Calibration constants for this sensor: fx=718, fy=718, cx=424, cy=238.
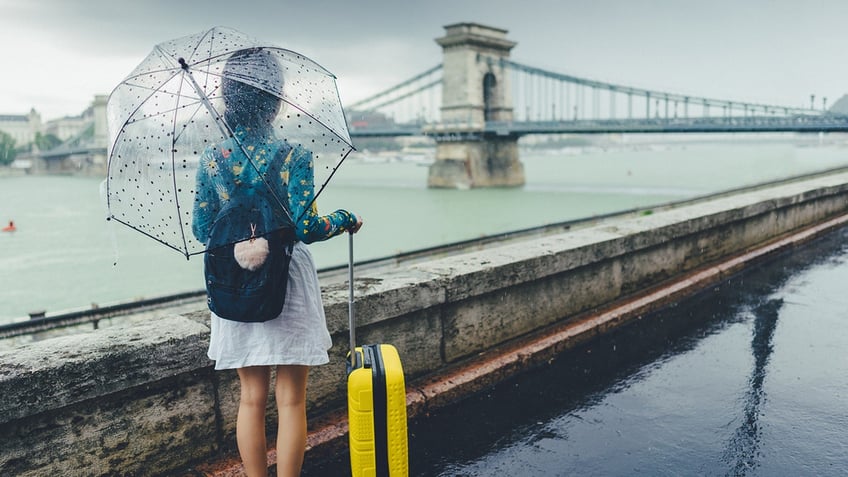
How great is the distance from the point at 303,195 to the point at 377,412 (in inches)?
24.9

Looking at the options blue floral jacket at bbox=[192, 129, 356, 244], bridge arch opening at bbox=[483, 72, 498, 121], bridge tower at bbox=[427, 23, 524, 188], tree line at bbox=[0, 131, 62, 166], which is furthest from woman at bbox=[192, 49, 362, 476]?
tree line at bbox=[0, 131, 62, 166]

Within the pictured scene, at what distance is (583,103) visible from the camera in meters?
56.1

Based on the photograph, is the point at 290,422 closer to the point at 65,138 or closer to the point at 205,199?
the point at 205,199

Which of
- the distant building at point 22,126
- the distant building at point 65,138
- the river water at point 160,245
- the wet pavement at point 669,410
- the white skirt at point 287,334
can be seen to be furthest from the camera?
the distant building at point 22,126

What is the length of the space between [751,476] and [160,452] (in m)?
1.85

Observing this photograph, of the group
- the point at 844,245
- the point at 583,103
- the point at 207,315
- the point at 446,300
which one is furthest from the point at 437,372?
the point at 583,103

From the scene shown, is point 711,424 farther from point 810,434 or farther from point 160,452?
point 160,452

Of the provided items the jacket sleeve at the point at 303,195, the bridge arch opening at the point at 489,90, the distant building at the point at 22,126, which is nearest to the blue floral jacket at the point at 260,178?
the jacket sleeve at the point at 303,195

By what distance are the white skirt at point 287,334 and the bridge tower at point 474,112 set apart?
4618cm

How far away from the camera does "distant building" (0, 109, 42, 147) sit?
99.3 meters

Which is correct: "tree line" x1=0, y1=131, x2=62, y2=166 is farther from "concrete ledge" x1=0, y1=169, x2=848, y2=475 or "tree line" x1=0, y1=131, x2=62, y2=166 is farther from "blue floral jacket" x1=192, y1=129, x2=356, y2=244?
"blue floral jacket" x1=192, y1=129, x2=356, y2=244

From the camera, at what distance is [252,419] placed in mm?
1981

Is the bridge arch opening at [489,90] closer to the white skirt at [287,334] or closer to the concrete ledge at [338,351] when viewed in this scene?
the concrete ledge at [338,351]

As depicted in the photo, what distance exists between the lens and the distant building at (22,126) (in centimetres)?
9929
